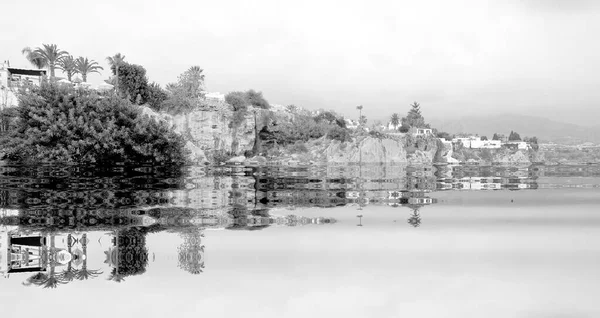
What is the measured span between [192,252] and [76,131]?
17612 mm

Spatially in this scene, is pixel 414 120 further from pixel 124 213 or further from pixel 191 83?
pixel 124 213

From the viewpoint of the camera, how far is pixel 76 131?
23.2 m

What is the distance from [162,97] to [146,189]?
54014 millimetres

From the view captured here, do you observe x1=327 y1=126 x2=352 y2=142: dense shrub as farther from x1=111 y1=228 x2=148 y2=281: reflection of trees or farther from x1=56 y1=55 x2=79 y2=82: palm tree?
x1=111 y1=228 x2=148 y2=281: reflection of trees

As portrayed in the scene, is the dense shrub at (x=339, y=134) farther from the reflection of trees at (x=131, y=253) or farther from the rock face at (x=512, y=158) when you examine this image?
the reflection of trees at (x=131, y=253)

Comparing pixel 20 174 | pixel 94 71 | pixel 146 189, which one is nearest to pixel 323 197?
pixel 146 189

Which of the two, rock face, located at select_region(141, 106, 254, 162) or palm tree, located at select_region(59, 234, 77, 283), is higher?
rock face, located at select_region(141, 106, 254, 162)

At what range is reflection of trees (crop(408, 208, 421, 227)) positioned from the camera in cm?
1155

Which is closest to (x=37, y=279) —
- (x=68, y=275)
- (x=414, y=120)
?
(x=68, y=275)

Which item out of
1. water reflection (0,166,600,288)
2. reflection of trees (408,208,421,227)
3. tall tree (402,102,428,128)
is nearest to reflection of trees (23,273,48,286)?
water reflection (0,166,600,288)

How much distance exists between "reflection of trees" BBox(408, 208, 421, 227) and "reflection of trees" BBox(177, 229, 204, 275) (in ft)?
17.9

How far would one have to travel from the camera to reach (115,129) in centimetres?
2347

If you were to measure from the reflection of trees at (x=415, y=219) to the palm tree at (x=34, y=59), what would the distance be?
73.4 m

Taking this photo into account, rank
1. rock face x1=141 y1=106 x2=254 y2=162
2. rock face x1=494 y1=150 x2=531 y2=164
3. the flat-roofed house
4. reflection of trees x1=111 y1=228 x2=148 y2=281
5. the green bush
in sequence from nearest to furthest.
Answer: reflection of trees x1=111 y1=228 x2=148 y2=281 < the flat-roofed house < rock face x1=141 y1=106 x2=254 y2=162 < the green bush < rock face x1=494 y1=150 x2=531 y2=164
